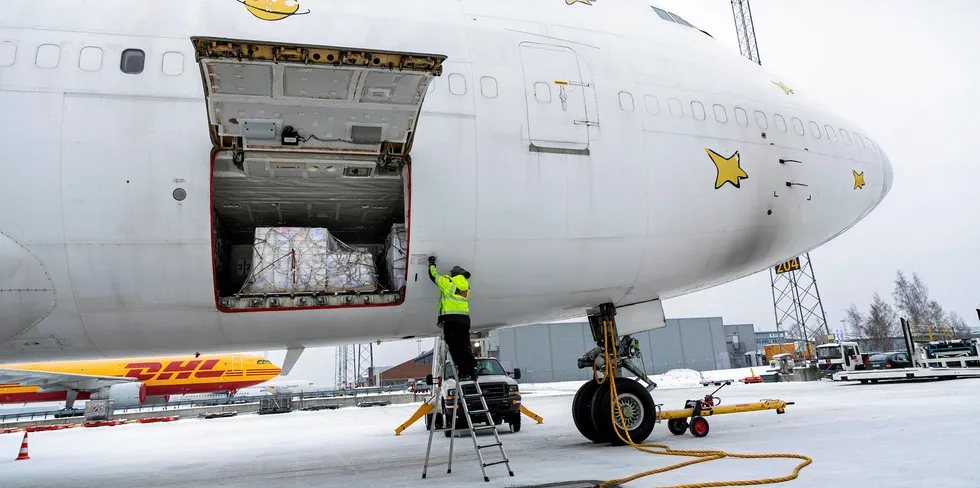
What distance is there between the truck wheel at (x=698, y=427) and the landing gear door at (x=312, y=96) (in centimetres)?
586

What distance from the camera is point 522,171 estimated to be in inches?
248

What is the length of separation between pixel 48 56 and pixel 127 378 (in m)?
32.5

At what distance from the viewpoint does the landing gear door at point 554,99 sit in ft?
21.2

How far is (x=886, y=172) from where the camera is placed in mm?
8633

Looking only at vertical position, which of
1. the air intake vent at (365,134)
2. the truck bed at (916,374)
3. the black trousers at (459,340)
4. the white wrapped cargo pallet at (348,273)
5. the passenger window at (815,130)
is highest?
the passenger window at (815,130)

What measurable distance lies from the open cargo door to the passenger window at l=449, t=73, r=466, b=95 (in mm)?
965

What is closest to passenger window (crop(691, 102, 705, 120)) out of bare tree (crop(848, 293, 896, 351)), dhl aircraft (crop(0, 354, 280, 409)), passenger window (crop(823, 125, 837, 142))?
passenger window (crop(823, 125, 837, 142))

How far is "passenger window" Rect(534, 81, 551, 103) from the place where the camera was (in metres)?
6.57

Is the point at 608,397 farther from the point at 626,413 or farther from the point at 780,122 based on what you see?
the point at 780,122

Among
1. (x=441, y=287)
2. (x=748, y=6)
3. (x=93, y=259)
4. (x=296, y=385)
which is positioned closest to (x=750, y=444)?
(x=441, y=287)

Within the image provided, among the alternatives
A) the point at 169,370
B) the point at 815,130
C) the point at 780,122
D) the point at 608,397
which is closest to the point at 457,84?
the point at 608,397

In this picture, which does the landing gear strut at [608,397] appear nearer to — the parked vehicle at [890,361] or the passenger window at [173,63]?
the passenger window at [173,63]

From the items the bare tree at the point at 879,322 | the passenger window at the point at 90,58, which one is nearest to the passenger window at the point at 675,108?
the passenger window at the point at 90,58

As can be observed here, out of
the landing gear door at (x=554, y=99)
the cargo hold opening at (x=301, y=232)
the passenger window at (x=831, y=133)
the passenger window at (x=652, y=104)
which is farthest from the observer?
the passenger window at (x=831, y=133)
